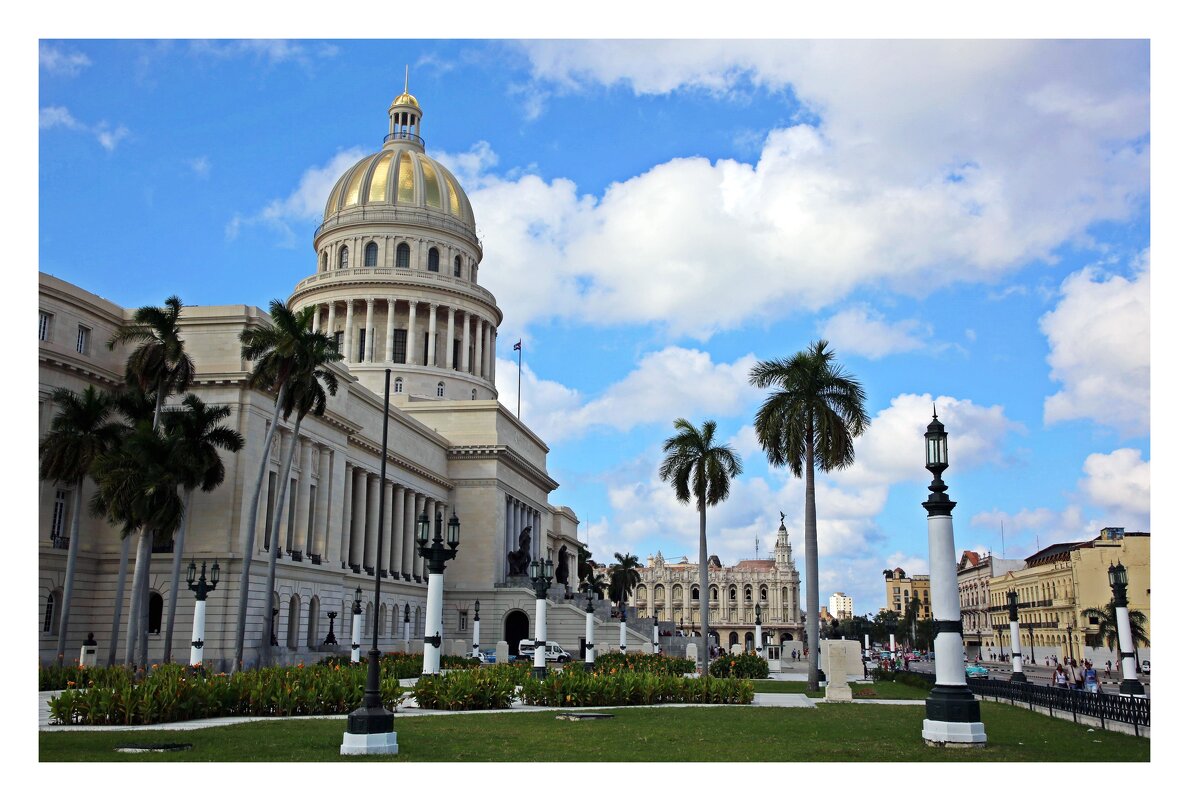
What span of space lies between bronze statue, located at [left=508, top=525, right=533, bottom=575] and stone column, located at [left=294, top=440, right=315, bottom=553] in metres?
27.0

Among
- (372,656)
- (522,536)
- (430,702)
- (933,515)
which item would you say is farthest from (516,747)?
(522,536)

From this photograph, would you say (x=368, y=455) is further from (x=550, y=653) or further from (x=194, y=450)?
(x=194, y=450)

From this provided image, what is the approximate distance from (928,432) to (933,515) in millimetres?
1714

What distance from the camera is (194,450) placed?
44.5 meters

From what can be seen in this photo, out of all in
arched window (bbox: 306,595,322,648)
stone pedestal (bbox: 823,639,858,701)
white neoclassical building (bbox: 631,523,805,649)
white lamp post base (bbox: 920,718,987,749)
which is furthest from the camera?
white neoclassical building (bbox: 631,523,805,649)

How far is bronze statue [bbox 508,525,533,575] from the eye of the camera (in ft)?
278

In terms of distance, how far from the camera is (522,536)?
287 feet

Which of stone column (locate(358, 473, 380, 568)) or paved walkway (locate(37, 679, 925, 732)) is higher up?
stone column (locate(358, 473, 380, 568))

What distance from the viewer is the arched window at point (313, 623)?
193 feet

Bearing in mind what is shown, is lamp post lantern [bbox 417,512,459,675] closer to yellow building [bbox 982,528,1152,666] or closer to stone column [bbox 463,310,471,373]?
stone column [bbox 463,310,471,373]

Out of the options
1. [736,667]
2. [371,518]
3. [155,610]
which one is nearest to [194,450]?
[155,610]

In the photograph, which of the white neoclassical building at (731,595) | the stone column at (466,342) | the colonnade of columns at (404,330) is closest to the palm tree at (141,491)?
the colonnade of columns at (404,330)

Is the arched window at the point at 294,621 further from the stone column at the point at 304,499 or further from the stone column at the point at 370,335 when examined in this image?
the stone column at the point at 370,335

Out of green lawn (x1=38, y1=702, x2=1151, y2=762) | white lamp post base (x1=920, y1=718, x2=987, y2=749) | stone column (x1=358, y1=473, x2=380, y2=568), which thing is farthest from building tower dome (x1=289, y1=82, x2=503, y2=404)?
white lamp post base (x1=920, y1=718, x2=987, y2=749)
